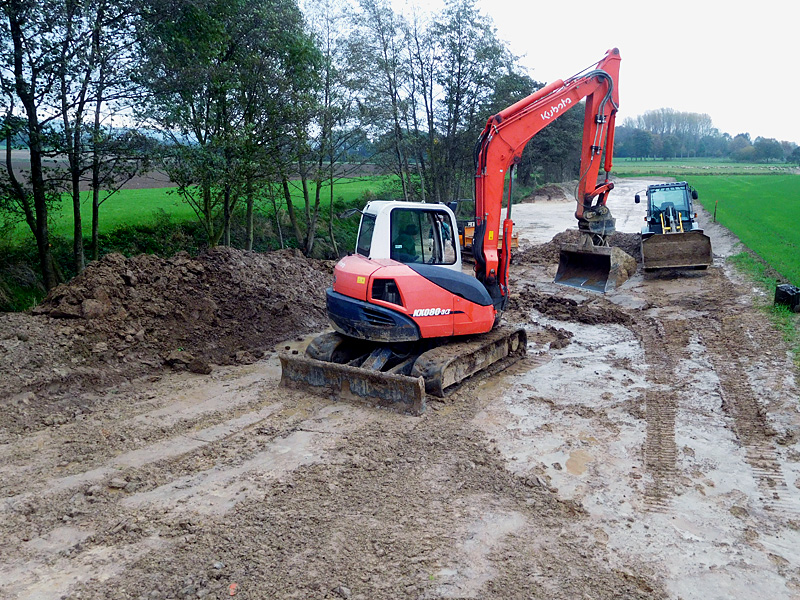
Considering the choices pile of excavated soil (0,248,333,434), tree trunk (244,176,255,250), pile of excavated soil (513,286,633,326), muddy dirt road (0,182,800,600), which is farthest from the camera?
tree trunk (244,176,255,250)

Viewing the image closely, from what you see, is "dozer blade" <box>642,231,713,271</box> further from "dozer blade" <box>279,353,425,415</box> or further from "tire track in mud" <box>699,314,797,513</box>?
"dozer blade" <box>279,353,425,415</box>

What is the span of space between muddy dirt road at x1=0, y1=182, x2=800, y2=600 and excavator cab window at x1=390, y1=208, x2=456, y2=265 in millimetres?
1845

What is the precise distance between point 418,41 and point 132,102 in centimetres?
1634

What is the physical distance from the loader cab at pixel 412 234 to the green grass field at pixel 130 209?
5.89 m

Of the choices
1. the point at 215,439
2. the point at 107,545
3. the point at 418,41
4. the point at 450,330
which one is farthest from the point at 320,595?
the point at 418,41

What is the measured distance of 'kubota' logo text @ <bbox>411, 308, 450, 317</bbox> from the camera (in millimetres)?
7645

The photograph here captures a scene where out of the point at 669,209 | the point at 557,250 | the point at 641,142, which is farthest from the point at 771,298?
the point at 641,142

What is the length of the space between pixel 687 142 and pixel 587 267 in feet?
475

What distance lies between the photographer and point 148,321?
9453 millimetres

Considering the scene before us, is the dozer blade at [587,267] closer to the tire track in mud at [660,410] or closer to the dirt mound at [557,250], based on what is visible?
the tire track in mud at [660,410]

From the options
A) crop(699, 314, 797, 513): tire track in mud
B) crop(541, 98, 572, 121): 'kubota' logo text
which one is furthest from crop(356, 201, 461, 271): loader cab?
crop(699, 314, 797, 513): tire track in mud

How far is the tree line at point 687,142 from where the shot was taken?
115 metres

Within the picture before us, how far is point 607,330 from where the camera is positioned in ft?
36.6

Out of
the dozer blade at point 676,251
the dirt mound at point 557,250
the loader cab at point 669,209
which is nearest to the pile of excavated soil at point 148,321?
the dozer blade at point 676,251
